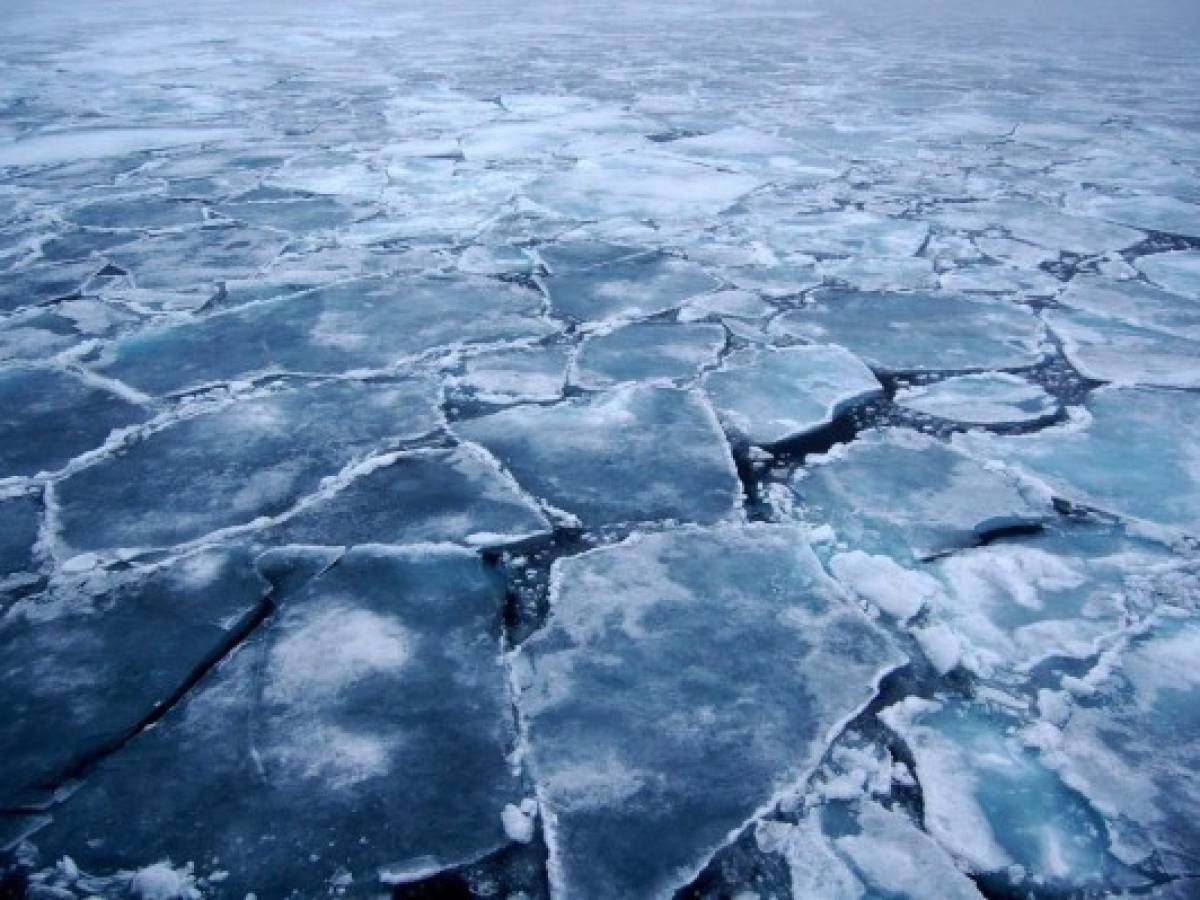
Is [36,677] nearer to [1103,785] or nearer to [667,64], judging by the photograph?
[1103,785]

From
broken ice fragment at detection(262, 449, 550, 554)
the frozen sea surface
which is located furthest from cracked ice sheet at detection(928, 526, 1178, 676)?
broken ice fragment at detection(262, 449, 550, 554)

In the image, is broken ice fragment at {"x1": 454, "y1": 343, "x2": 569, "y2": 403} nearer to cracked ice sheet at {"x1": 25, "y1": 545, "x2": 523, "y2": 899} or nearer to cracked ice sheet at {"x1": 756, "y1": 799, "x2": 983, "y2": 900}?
cracked ice sheet at {"x1": 25, "y1": 545, "x2": 523, "y2": 899}

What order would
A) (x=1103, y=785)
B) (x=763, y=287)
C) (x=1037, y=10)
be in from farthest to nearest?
(x=1037, y=10) → (x=763, y=287) → (x=1103, y=785)

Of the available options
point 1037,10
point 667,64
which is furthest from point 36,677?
point 1037,10

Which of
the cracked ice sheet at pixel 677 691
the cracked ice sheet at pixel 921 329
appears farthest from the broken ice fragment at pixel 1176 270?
the cracked ice sheet at pixel 677 691

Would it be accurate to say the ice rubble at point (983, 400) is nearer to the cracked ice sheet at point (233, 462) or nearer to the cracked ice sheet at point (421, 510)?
the cracked ice sheet at point (421, 510)
